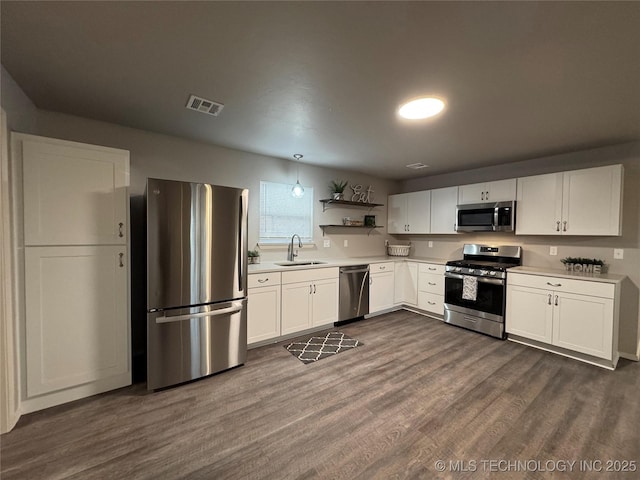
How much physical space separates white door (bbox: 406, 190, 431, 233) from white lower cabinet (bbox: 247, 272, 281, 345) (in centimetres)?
277

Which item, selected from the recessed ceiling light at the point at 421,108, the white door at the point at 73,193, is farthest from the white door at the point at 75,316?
the recessed ceiling light at the point at 421,108

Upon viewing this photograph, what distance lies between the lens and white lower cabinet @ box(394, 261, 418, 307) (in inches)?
172

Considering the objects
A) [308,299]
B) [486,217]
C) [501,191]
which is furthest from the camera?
[486,217]

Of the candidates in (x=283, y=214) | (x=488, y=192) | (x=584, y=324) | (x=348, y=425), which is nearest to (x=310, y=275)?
(x=283, y=214)

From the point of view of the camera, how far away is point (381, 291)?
13.8 ft

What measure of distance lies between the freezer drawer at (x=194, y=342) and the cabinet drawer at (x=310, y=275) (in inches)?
26.2

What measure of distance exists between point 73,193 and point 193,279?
109 centimetres

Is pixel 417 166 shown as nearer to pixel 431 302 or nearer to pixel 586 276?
pixel 431 302

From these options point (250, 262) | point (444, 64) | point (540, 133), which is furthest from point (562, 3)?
point (250, 262)

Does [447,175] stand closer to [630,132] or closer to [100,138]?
[630,132]

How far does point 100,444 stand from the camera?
65.9 inches

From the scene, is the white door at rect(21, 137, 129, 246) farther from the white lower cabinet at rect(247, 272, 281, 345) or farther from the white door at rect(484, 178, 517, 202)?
the white door at rect(484, 178, 517, 202)

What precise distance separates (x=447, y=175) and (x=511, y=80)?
3.02 m

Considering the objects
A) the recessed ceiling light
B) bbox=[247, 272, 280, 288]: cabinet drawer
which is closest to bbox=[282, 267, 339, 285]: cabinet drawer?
bbox=[247, 272, 280, 288]: cabinet drawer
